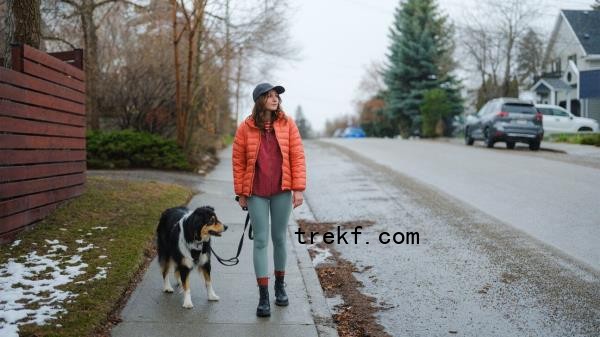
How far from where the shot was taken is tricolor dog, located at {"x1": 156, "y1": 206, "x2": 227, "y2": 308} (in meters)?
5.63

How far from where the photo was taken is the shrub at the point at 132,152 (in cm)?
1647

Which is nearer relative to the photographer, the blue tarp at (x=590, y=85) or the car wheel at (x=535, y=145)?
the car wheel at (x=535, y=145)

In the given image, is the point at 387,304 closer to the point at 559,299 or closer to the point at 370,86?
the point at 559,299

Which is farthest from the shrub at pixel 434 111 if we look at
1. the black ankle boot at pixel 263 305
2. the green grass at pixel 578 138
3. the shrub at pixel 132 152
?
the black ankle boot at pixel 263 305

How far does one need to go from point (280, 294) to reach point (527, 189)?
28.0 ft

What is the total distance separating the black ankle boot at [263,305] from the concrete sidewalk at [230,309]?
2.4 inches

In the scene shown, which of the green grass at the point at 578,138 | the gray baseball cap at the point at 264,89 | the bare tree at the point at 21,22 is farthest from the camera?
the green grass at the point at 578,138

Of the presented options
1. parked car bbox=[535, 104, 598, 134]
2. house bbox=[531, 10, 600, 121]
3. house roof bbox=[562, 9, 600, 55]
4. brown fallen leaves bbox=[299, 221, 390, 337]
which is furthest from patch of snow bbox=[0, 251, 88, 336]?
house roof bbox=[562, 9, 600, 55]

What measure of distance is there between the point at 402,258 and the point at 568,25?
43146 millimetres

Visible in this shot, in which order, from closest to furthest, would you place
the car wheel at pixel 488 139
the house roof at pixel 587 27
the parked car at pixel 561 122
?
the car wheel at pixel 488 139, the parked car at pixel 561 122, the house roof at pixel 587 27

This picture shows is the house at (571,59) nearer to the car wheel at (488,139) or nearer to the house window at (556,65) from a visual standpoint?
the house window at (556,65)

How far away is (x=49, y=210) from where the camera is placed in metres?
8.62

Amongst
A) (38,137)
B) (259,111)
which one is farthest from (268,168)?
(38,137)

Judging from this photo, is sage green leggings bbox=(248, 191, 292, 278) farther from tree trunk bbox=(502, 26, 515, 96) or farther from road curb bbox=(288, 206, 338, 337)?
tree trunk bbox=(502, 26, 515, 96)
